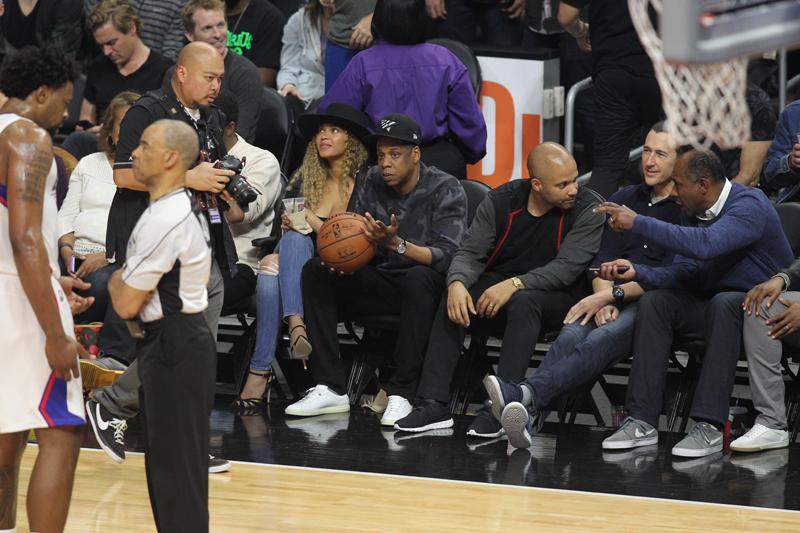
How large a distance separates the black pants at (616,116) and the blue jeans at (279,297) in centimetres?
184

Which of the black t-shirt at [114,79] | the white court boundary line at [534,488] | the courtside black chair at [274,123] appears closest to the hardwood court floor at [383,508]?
the white court boundary line at [534,488]

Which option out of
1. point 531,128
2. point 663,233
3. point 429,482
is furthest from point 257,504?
point 531,128

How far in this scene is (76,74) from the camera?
170 inches

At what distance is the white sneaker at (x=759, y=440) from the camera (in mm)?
6242

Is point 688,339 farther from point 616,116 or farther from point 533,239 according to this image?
point 616,116

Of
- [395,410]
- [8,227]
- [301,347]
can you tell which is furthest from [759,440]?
[8,227]

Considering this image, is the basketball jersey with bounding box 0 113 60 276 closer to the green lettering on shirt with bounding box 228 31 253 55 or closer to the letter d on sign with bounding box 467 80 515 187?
the letter d on sign with bounding box 467 80 515 187

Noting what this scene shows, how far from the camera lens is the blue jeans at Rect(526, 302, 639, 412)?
6457 millimetres

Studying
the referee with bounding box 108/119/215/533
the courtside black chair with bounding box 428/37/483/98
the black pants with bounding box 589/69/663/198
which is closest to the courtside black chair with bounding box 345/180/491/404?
the black pants with bounding box 589/69/663/198

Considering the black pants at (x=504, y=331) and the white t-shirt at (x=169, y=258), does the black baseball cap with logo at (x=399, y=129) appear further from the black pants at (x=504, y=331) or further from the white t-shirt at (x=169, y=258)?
the white t-shirt at (x=169, y=258)

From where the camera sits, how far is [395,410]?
22.2 feet

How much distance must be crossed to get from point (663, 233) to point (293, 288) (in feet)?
6.75

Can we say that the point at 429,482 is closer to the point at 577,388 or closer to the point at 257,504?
the point at 257,504

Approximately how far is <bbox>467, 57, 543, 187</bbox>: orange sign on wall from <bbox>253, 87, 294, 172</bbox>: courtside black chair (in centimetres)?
128
